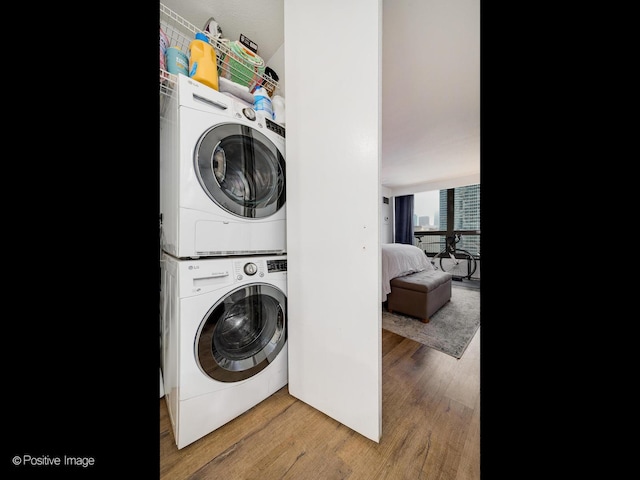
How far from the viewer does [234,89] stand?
115cm

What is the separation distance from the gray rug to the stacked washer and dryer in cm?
126

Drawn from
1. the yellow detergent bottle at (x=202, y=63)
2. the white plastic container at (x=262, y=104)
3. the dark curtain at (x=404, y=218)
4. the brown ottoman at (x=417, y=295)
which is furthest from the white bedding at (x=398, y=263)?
the dark curtain at (x=404, y=218)

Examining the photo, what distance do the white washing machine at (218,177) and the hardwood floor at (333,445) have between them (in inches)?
31.8

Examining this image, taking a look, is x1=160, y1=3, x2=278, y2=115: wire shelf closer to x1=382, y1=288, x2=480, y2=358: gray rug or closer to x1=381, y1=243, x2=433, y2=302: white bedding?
x1=381, y1=243, x2=433, y2=302: white bedding

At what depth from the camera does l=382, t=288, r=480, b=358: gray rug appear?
5.65 feet

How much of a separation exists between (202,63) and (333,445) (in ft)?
6.12

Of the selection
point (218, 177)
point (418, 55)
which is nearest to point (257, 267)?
point (218, 177)

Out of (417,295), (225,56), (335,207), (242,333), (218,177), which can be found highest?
(225,56)

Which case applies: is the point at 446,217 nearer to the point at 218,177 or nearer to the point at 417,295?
the point at 417,295

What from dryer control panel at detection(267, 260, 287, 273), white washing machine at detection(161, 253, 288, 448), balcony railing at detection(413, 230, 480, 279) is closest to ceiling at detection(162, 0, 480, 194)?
dryer control panel at detection(267, 260, 287, 273)
